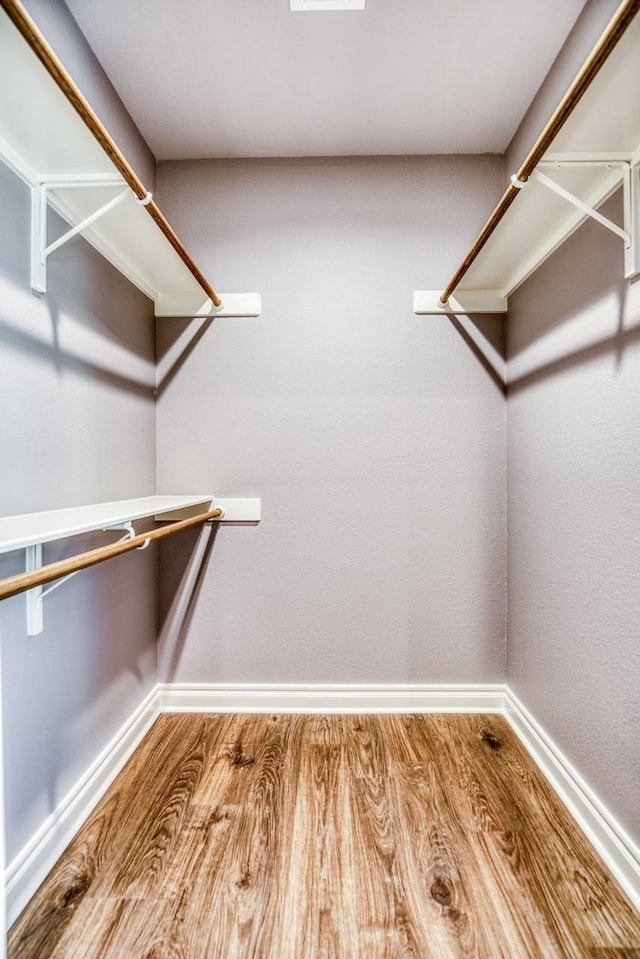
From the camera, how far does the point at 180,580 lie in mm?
1728

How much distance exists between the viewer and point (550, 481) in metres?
1.38

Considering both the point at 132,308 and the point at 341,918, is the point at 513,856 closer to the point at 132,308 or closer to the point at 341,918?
the point at 341,918

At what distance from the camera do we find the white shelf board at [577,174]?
2.85 ft

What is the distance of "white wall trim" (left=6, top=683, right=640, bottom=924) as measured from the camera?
3.29 ft

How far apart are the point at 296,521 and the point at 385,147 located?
148cm

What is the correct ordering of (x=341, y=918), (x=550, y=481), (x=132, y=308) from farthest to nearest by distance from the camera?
1. (x=132, y=308)
2. (x=550, y=481)
3. (x=341, y=918)

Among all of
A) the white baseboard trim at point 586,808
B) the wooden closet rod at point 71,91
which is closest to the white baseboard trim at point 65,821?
the white baseboard trim at point 586,808

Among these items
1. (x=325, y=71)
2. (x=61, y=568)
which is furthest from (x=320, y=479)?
(x=325, y=71)

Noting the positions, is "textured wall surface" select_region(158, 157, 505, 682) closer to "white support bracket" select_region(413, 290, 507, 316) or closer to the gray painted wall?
"white support bracket" select_region(413, 290, 507, 316)

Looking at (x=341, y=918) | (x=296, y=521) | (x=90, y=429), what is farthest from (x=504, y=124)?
(x=341, y=918)

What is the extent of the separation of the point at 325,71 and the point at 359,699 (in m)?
2.16

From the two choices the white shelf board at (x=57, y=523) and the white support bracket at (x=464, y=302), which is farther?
the white support bracket at (x=464, y=302)

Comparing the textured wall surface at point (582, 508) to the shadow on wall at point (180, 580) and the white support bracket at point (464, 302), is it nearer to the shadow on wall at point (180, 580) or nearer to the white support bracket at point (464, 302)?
the white support bracket at point (464, 302)

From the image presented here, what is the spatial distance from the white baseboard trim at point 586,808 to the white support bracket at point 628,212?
1.33 meters
